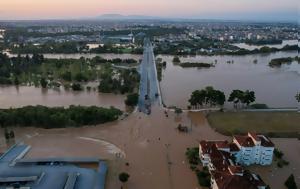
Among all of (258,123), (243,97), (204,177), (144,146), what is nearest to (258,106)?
(243,97)

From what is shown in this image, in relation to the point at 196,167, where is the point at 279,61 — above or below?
above

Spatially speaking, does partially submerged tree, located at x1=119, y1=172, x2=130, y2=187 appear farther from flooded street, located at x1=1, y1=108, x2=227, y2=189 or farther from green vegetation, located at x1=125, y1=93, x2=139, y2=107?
green vegetation, located at x1=125, y1=93, x2=139, y2=107

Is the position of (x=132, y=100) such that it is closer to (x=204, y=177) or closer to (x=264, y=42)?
(x=204, y=177)

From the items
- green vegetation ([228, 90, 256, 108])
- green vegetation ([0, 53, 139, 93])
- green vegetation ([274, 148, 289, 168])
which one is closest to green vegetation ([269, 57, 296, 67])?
green vegetation ([0, 53, 139, 93])

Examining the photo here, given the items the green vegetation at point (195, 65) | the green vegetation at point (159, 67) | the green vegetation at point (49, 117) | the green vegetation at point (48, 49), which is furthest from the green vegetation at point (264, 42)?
the green vegetation at point (49, 117)

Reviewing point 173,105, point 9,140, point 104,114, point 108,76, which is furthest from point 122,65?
point 9,140
